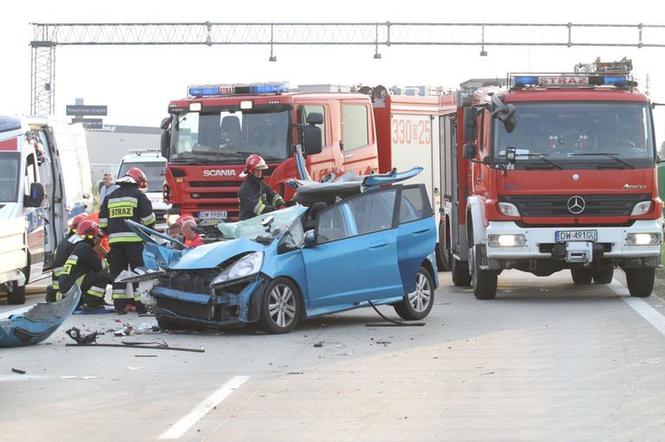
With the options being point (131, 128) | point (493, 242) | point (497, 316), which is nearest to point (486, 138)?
point (493, 242)

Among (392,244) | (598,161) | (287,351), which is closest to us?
(287,351)

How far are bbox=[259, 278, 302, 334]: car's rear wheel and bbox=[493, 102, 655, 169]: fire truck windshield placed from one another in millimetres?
4498

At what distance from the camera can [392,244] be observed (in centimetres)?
1525

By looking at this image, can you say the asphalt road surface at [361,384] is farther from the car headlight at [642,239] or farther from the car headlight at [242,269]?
the car headlight at [642,239]

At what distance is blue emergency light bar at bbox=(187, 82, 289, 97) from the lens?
2112 centimetres

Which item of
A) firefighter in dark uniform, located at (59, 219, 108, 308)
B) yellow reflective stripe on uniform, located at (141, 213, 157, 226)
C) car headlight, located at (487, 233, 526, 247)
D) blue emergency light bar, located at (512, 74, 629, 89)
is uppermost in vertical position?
blue emergency light bar, located at (512, 74, 629, 89)

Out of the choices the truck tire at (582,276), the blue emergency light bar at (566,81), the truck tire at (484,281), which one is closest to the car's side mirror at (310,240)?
the truck tire at (484,281)

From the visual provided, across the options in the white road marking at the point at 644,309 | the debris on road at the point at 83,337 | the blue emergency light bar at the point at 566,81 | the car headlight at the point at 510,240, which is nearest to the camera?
the debris on road at the point at 83,337

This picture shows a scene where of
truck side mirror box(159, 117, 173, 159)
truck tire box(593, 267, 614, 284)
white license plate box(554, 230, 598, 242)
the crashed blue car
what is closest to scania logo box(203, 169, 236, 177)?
truck side mirror box(159, 117, 173, 159)

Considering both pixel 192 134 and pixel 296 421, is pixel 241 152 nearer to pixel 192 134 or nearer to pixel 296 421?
pixel 192 134

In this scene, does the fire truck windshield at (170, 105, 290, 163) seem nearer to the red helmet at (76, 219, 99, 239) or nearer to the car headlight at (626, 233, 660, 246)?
the red helmet at (76, 219, 99, 239)

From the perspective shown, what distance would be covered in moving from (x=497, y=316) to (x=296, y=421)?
760cm

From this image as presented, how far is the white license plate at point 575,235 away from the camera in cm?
1777

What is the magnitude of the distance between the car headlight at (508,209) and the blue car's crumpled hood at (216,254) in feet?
14.7
